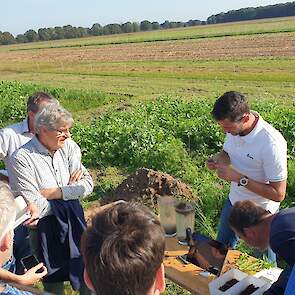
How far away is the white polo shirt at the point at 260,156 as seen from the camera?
3475 mm

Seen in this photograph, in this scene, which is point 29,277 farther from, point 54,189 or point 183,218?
point 183,218

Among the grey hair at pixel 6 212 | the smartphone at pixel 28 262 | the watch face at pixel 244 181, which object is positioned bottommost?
the smartphone at pixel 28 262

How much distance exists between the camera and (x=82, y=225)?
A: 351cm

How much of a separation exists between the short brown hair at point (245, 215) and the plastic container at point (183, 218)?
0.50 m

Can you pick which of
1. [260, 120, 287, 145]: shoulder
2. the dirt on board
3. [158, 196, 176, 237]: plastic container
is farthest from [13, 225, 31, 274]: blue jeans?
[260, 120, 287, 145]: shoulder

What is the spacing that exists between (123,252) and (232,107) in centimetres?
207

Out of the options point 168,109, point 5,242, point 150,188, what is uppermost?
point 5,242

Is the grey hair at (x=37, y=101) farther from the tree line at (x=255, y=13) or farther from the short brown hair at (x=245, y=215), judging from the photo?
the tree line at (x=255, y=13)

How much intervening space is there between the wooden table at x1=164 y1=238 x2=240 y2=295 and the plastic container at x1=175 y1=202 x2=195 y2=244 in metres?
0.09

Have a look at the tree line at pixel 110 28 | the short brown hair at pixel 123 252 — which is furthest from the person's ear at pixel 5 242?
the tree line at pixel 110 28

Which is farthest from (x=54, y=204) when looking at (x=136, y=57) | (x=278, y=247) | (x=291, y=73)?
(x=136, y=57)

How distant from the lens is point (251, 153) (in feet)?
11.8

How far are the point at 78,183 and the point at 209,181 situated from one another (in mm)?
4061

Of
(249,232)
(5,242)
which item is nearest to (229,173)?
(249,232)
